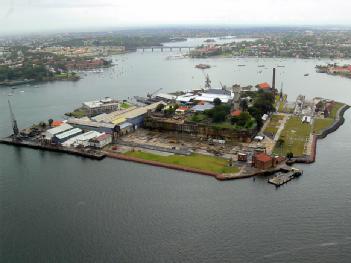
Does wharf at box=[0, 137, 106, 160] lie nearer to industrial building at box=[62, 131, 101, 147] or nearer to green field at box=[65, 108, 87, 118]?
industrial building at box=[62, 131, 101, 147]

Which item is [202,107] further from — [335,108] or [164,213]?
[164,213]

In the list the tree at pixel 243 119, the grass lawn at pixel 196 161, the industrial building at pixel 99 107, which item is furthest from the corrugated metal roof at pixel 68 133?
the tree at pixel 243 119

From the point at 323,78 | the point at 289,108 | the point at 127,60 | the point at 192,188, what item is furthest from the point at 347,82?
the point at 127,60

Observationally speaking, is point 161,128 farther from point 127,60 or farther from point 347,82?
point 127,60

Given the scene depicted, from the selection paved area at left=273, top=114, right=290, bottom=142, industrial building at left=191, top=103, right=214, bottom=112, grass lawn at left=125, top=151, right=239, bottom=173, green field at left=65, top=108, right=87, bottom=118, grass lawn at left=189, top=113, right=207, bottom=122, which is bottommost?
grass lawn at left=125, top=151, right=239, bottom=173

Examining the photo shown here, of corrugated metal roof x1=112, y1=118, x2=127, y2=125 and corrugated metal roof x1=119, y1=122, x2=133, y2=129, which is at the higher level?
corrugated metal roof x1=112, y1=118, x2=127, y2=125

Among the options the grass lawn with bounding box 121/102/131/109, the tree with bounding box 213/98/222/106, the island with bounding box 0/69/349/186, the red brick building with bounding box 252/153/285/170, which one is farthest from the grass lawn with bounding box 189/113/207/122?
the grass lawn with bounding box 121/102/131/109
